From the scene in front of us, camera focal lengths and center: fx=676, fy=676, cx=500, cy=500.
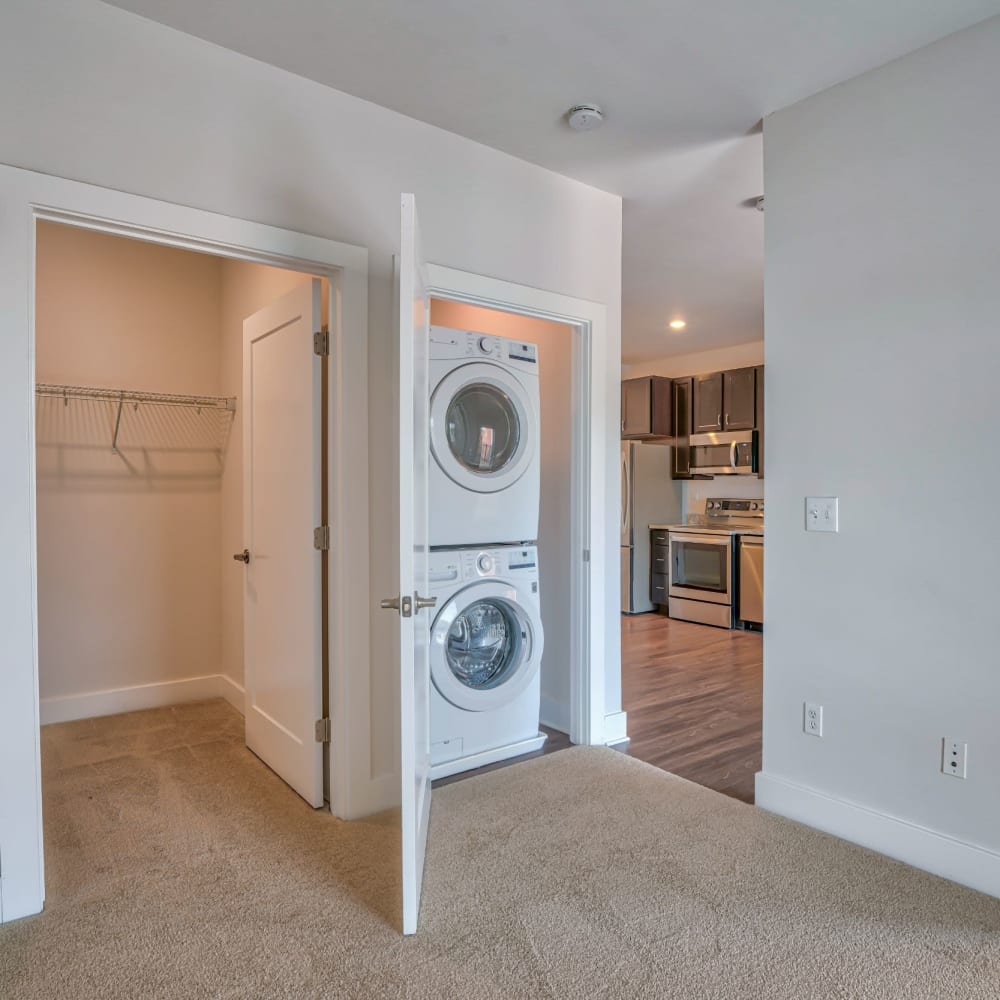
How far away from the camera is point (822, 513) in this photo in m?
2.38

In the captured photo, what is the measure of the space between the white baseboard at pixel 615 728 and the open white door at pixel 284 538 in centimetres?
135

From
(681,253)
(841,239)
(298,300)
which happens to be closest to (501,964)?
(298,300)

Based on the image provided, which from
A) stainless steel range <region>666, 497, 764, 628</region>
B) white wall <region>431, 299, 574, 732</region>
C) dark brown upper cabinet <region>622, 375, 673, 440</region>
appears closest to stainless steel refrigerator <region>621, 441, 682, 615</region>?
dark brown upper cabinet <region>622, 375, 673, 440</region>

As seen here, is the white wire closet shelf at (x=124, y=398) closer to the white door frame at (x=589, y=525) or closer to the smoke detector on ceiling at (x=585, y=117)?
the white door frame at (x=589, y=525)

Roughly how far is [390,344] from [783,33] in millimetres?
1600

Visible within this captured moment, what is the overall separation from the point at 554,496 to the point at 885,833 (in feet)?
6.56

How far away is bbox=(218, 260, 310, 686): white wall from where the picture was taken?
11.8ft

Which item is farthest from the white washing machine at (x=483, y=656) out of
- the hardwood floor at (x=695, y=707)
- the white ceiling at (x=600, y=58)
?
the white ceiling at (x=600, y=58)

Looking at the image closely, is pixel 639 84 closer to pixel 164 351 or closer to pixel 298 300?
pixel 298 300

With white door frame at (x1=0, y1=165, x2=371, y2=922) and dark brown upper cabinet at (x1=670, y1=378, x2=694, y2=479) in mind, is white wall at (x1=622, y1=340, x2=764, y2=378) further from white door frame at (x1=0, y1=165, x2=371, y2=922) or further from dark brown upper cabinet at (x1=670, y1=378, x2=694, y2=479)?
white door frame at (x1=0, y1=165, x2=371, y2=922)

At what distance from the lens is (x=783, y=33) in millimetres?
2059

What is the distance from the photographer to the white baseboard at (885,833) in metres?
1.99

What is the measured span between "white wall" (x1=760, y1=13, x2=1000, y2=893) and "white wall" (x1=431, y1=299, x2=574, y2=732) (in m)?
1.13

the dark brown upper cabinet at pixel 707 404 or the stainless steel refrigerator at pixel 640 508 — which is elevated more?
the dark brown upper cabinet at pixel 707 404
